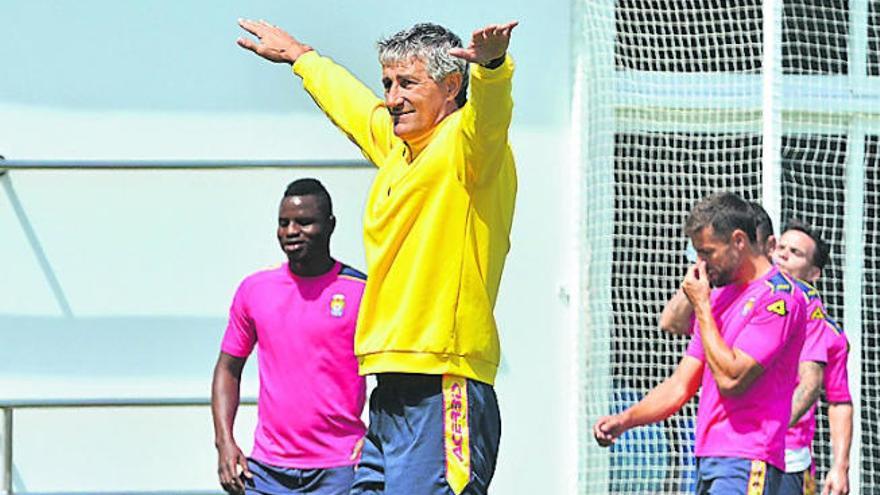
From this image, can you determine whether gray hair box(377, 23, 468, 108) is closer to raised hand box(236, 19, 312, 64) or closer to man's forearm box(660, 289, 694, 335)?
raised hand box(236, 19, 312, 64)

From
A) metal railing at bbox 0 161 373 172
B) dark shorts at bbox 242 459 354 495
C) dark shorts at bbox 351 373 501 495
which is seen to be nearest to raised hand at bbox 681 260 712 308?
dark shorts at bbox 351 373 501 495

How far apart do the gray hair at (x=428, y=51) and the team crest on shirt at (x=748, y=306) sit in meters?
1.07

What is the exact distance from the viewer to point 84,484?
7.50 meters

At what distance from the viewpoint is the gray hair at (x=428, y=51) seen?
4.77 m

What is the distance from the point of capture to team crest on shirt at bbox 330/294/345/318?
5945mm

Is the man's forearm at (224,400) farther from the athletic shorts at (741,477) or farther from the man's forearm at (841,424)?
the man's forearm at (841,424)

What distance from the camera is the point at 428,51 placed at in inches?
188

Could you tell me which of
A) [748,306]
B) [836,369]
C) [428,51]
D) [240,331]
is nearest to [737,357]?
[748,306]

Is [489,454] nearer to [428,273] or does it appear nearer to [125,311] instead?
[428,273]

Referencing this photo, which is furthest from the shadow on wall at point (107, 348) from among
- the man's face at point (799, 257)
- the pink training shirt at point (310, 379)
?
the man's face at point (799, 257)

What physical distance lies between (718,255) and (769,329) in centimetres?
26

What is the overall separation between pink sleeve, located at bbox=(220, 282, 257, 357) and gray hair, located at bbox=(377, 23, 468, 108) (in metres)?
1.47

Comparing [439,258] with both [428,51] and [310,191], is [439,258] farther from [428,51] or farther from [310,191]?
[310,191]

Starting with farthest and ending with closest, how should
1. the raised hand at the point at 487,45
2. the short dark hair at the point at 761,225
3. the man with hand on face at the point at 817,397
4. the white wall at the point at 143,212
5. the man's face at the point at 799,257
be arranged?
the white wall at the point at 143,212 < the man's face at the point at 799,257 < the man with hand on face at the point at 817,397 < the short dark hair at the point at 761,225 < the raised hand at the point at 487,45
